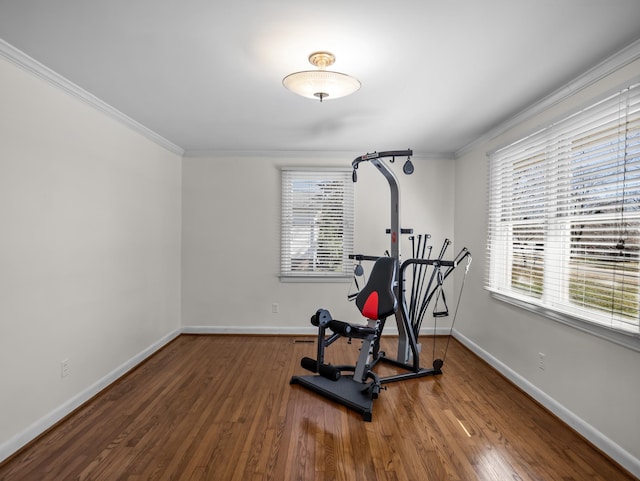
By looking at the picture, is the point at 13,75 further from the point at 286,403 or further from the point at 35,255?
the point at 286,403

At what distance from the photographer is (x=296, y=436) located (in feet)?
7.72

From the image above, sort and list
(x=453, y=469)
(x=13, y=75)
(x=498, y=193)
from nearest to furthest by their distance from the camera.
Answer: (x=453, y=469), (x=13, y=75), (x=498, y=193)

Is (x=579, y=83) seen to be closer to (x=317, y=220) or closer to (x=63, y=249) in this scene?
(x=317, y=220)

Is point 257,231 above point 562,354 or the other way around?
above

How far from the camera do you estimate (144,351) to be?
147 inches

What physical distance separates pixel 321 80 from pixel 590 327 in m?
2.26

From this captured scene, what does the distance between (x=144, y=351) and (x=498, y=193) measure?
12.6 feet

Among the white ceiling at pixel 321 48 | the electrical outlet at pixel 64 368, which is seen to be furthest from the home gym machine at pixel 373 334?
the electrical outlet at pixel 64 368

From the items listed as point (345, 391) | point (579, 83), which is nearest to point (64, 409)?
point (345, 391)

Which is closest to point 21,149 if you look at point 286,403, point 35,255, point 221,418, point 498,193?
point 35,255

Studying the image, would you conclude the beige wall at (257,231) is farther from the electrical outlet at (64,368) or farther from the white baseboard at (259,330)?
the electrical outlet at (64,368)

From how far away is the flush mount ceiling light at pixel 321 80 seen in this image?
7.05 ft

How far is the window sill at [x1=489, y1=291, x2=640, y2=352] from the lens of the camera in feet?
6.70

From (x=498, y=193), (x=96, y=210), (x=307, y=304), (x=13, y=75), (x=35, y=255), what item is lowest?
(x=307, y=304)
